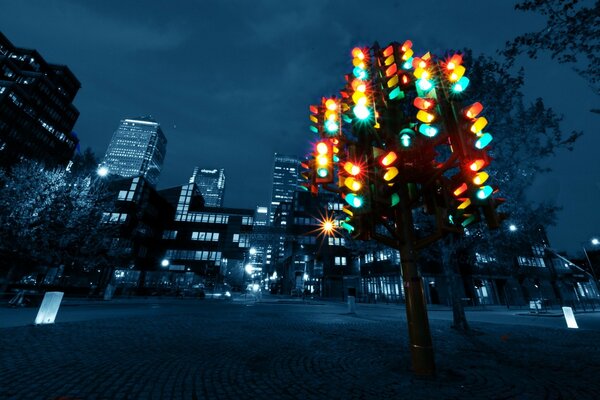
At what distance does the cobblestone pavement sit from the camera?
3746 mm

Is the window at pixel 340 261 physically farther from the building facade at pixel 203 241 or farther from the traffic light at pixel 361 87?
the traffic light at pixel 361 87

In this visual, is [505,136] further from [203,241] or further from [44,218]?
[203,241]

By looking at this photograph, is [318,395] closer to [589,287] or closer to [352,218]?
[352,218]

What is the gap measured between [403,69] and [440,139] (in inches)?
53.8

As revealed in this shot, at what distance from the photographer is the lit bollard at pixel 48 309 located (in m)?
9.00

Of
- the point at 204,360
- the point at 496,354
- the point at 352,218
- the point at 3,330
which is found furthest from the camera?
the point at 3,330

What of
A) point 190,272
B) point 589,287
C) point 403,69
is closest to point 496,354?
point 403,69

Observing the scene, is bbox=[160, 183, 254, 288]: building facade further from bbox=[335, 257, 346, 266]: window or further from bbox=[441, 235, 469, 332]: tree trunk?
bbox=[441, 235, 469, 332]: tree trunk

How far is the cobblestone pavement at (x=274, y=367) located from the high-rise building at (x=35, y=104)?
6407 cm

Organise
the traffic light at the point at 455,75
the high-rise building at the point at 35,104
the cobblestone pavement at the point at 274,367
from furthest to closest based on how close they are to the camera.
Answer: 1. the high-rise building at the point at 35,104
2. the cobblestone pavement at the point at 274,367
3. the traffic light at the point at 455,75

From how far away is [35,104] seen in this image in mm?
65938

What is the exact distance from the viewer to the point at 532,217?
546 inches

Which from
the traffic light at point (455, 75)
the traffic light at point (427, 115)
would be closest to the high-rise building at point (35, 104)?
the traffic light at point (427, 115)

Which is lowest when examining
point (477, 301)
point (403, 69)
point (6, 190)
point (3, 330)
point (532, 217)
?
point (3, 330)
